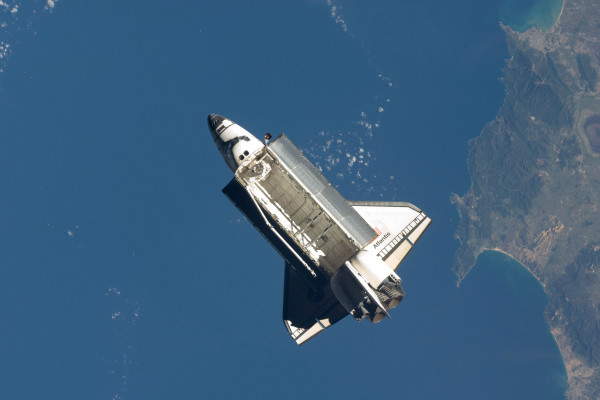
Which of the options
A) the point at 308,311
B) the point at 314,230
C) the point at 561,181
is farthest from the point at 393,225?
the point at 561,181

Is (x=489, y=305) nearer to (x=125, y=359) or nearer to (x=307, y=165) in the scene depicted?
(x=307, y=165)

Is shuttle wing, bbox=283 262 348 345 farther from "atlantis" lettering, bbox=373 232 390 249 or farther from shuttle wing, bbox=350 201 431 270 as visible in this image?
shuttle wing, bbox=350 201 431 270

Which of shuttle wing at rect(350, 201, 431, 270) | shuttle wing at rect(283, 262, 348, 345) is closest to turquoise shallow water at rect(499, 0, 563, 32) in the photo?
shuttle wing at rect(350, 201, 431, 270)

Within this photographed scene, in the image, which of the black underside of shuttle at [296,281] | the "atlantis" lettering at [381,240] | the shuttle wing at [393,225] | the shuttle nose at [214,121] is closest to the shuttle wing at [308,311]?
the black underside of shuttle at [296,281]

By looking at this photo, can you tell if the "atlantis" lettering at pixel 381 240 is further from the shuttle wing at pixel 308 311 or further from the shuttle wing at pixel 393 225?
the shuttle wing at pixel 308 311

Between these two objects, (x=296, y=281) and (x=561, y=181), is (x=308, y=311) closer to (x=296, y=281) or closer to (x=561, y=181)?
(x=296, y=281)

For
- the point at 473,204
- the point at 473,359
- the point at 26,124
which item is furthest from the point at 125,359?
the point at 473,204

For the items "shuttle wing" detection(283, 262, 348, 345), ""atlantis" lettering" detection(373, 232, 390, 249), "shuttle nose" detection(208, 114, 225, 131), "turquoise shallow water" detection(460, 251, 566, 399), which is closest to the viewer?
""atlantis" lettering" detection(373, 232, 390, 249)
